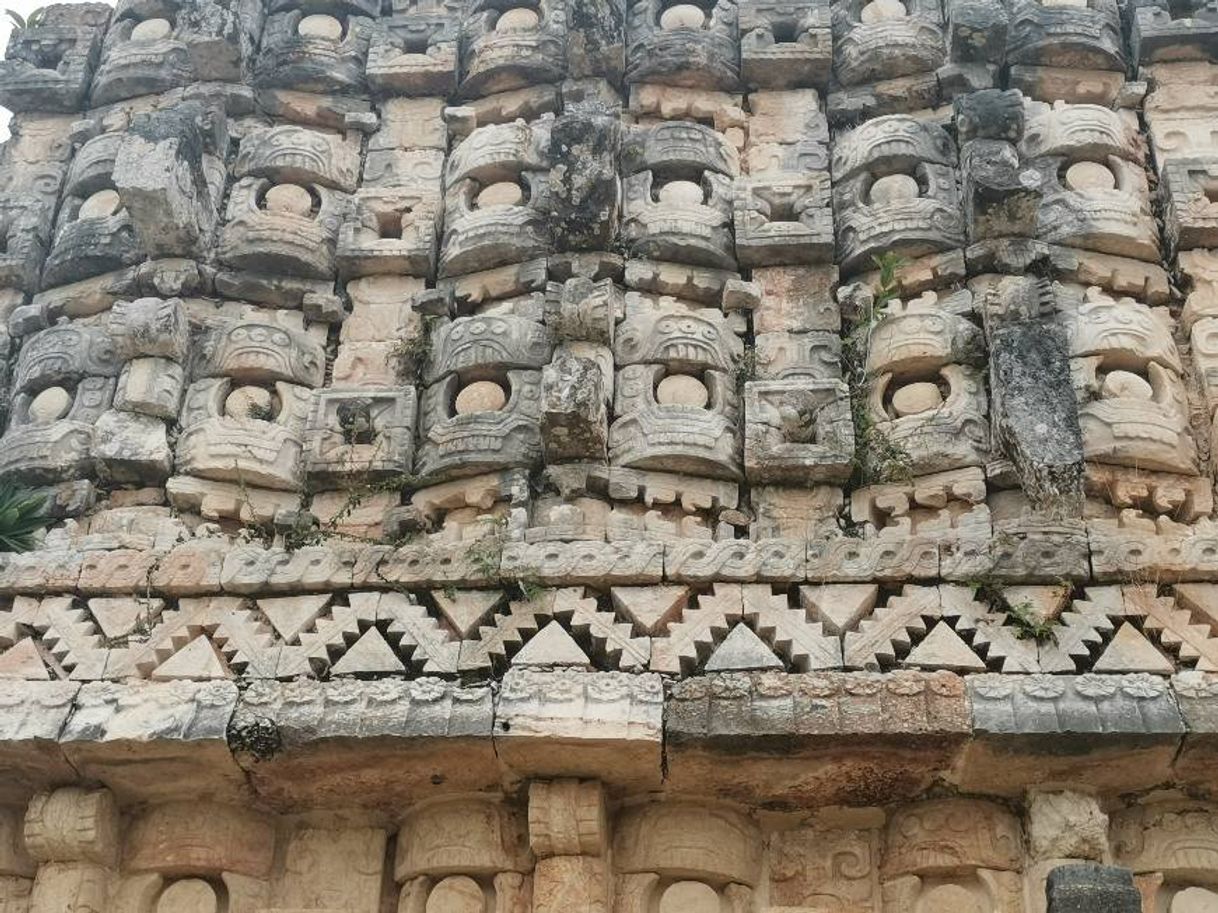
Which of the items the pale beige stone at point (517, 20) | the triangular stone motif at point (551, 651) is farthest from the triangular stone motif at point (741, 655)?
the pale beige stone at point (517, 20)

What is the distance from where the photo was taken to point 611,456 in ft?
26.9

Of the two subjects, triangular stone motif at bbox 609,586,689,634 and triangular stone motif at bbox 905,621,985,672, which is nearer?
triangular stone motif at bbox 905,621,985,672

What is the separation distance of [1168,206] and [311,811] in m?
5.87

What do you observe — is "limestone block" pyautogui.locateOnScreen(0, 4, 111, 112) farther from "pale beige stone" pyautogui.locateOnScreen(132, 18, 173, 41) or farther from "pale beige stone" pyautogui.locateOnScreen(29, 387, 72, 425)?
"pale beige stone" pyautogui.locateOnScreen(29, 387, 72, 425)

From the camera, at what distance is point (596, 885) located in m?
6.76

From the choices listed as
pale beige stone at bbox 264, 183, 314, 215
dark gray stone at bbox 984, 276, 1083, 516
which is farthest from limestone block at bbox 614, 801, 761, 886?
pale beige stone at bbox 264, 183, 314, 215

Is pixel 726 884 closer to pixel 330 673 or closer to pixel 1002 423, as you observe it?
pixel 330 673

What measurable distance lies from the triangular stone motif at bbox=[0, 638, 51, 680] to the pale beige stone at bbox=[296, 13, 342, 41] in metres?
5.20

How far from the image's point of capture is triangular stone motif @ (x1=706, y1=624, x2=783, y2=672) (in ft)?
22.5

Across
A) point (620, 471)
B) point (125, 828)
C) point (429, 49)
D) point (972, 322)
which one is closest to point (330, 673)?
point (125, 828)

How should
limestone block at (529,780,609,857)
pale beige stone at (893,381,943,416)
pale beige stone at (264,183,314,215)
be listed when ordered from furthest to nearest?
pale beige stone at (264,183,314,215)
pale beige stone at (893,381,943,416)
limestone block at (529,780,609,857)

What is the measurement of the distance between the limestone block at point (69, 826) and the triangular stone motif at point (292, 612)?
1066mm

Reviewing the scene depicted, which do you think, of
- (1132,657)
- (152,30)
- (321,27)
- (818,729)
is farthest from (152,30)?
(1132,657)

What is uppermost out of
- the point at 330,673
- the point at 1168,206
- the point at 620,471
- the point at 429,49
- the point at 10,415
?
the point at 429,49
